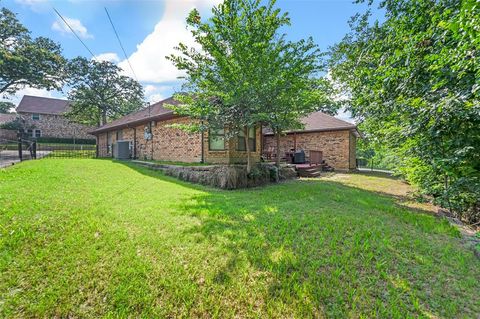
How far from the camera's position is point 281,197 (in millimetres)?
6160

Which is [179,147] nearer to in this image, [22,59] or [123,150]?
[123,150]

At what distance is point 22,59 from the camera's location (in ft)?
66.0

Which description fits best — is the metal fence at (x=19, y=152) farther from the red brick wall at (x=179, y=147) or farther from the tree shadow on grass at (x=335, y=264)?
the tree shadow on grass at (x=335, y=264)

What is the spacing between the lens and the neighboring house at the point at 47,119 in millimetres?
29828

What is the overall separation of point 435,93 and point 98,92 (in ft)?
120

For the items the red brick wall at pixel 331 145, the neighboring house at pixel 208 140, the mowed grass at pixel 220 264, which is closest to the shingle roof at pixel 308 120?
the neighboring house at pixel 208 140

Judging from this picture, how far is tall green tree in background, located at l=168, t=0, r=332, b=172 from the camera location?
631 centimetres

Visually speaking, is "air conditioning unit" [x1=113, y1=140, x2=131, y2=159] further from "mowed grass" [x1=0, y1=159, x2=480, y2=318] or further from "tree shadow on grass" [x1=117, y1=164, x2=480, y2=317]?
"tree shadow on grass" [x1=117, y1=164, x2=480, y2=317]

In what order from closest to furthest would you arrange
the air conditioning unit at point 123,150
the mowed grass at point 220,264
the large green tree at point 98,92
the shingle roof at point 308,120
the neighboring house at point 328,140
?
the mowed grass at point 220,264, the shingle roof at point 308,120, the neighboring house at point 328,140, the air conditioning unit at point 123,150, the large green tree at point 98,92

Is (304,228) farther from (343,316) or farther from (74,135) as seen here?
(74,135)

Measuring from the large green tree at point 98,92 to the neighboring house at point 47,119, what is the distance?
211 centimetres

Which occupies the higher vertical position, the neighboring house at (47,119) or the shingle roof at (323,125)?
the neighboring house at (47,119)

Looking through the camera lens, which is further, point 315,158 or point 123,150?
point 123,150

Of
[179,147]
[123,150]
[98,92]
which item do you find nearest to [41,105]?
[98,92]
